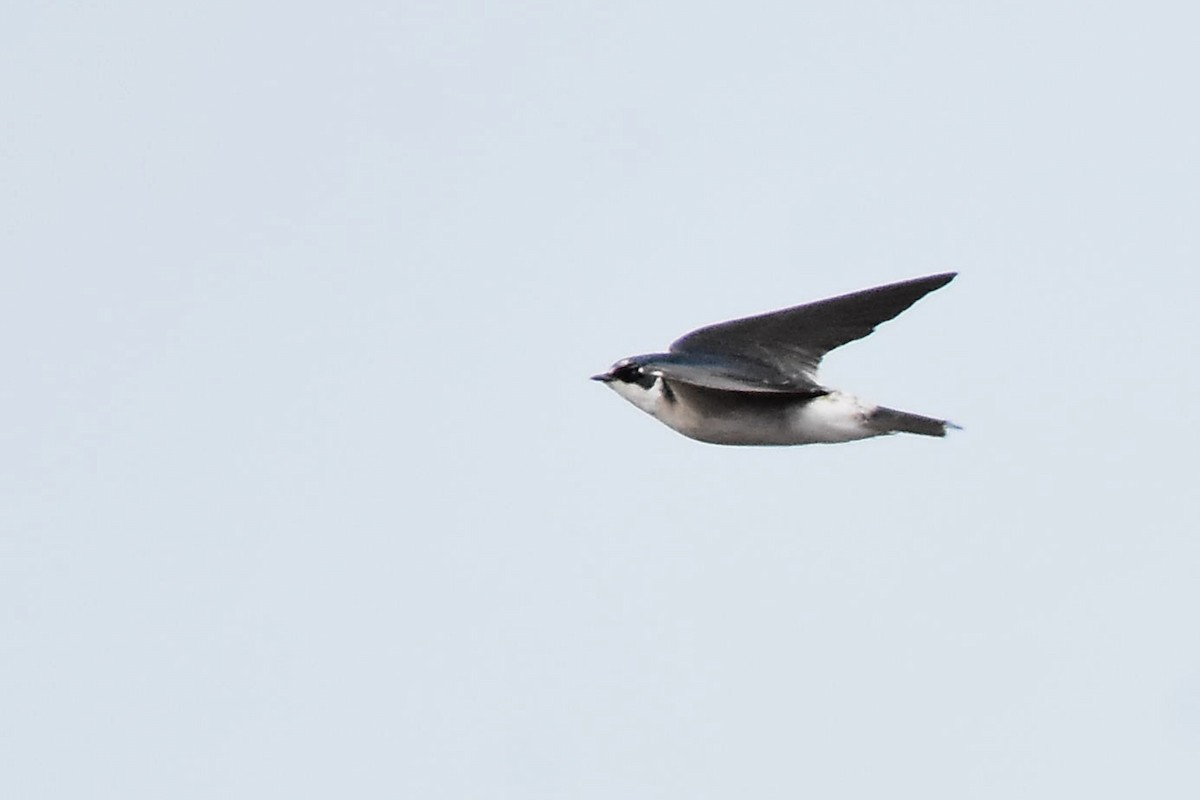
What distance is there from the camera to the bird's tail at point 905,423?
1309cm

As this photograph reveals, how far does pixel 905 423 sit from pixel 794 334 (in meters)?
1.50

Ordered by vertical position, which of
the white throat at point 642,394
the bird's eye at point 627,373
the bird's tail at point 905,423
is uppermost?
→ the bird's eye at point 627,373

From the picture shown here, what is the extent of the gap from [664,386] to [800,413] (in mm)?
769

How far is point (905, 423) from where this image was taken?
13266mm

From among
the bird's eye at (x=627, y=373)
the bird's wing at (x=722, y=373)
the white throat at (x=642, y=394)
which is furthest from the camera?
the bird's eye at (x=627, y=373)

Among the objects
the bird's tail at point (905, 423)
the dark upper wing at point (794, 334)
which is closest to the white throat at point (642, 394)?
the dark upper wing at point (794, 334)

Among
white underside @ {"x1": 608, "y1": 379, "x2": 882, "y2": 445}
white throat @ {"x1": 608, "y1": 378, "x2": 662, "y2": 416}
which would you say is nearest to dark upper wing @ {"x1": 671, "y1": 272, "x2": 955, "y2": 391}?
white throat @ {"x1": 608, "y1": 378, "x2": 662, "y2": 416}

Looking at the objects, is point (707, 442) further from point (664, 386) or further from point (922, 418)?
point (922, 418)

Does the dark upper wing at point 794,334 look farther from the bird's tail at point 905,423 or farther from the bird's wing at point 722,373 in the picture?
the bird's tail at point 905,423

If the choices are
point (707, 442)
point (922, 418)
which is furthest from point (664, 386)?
point (922, 418)

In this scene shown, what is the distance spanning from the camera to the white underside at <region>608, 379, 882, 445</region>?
13.4 metres

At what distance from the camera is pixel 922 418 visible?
13.2 m

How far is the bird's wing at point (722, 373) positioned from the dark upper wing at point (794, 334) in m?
0.12

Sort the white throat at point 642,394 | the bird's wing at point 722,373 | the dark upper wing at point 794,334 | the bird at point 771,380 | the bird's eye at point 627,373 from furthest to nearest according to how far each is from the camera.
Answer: the dark upper wing at point 794,334
the bird's eye at point 627,373
the white throat at point 642,394
the bird at point 771,380
the bird's wing at point 722,373
